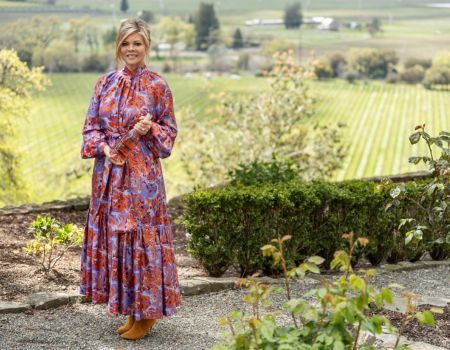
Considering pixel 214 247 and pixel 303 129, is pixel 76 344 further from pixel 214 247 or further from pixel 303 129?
pixel 303 129

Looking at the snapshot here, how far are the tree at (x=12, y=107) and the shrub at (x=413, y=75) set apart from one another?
899cm

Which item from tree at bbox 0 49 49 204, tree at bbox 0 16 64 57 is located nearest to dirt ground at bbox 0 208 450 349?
tree at bbox 0 49 49 204

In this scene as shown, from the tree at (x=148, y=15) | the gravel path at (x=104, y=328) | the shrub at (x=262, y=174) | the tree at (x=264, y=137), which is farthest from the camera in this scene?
the tree at (x=148, y=15)

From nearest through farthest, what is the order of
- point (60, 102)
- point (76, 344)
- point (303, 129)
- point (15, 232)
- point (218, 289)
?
point (76, 344), point (218, 289), point (15, 232), point (303, 129), point (60, 102)

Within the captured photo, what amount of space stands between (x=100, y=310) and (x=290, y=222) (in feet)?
6.16

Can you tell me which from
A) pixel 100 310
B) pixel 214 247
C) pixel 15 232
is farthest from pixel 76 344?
pixel 15 232

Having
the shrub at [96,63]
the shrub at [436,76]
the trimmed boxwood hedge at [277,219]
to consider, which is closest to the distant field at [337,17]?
the shrub at [436,76]

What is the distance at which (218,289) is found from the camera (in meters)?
6.76

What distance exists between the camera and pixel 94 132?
5.44 metres

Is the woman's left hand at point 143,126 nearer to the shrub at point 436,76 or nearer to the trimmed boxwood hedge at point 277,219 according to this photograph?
the trimmed boxwood hedge at point 277,219

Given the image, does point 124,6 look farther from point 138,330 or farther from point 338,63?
point 138,330

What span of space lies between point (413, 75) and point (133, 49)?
18.3 m

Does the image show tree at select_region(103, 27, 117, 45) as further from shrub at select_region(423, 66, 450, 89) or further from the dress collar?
the dress collar

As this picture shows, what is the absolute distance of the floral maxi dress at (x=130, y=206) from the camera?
5324mm
